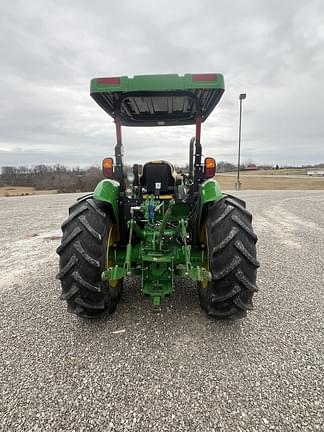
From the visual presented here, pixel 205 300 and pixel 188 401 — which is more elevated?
pixel 205 300

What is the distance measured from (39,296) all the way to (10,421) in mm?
1712

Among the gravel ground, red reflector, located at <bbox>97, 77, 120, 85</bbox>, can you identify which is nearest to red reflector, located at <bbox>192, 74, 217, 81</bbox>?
red reflector, located at <bbox>97, 77, 120, 85</bbox>

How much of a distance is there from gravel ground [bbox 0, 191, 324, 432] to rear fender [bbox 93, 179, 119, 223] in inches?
43.1

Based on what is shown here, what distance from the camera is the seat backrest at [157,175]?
9.98ft

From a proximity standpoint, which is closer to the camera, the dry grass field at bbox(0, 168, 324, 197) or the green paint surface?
the green paint surface

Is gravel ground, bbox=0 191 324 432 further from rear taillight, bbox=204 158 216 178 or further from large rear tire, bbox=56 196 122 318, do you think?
rear taillight, bbox=204 158 216 178

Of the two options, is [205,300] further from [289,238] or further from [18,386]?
[289,238]

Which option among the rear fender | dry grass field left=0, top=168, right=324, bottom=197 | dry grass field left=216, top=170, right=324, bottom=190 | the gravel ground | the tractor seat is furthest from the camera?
dry grass field left=216, top=170, right=324, bottom=190

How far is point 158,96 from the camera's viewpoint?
2.70 m

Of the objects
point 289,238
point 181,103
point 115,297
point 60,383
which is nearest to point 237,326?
point 115,297

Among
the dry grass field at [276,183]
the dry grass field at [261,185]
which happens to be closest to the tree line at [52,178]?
the dry grass field at [261,185]

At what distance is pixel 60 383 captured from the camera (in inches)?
69.2

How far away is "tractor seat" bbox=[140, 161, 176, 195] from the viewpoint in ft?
9.98

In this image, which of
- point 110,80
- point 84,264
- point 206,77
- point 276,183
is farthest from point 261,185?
point 84,264
